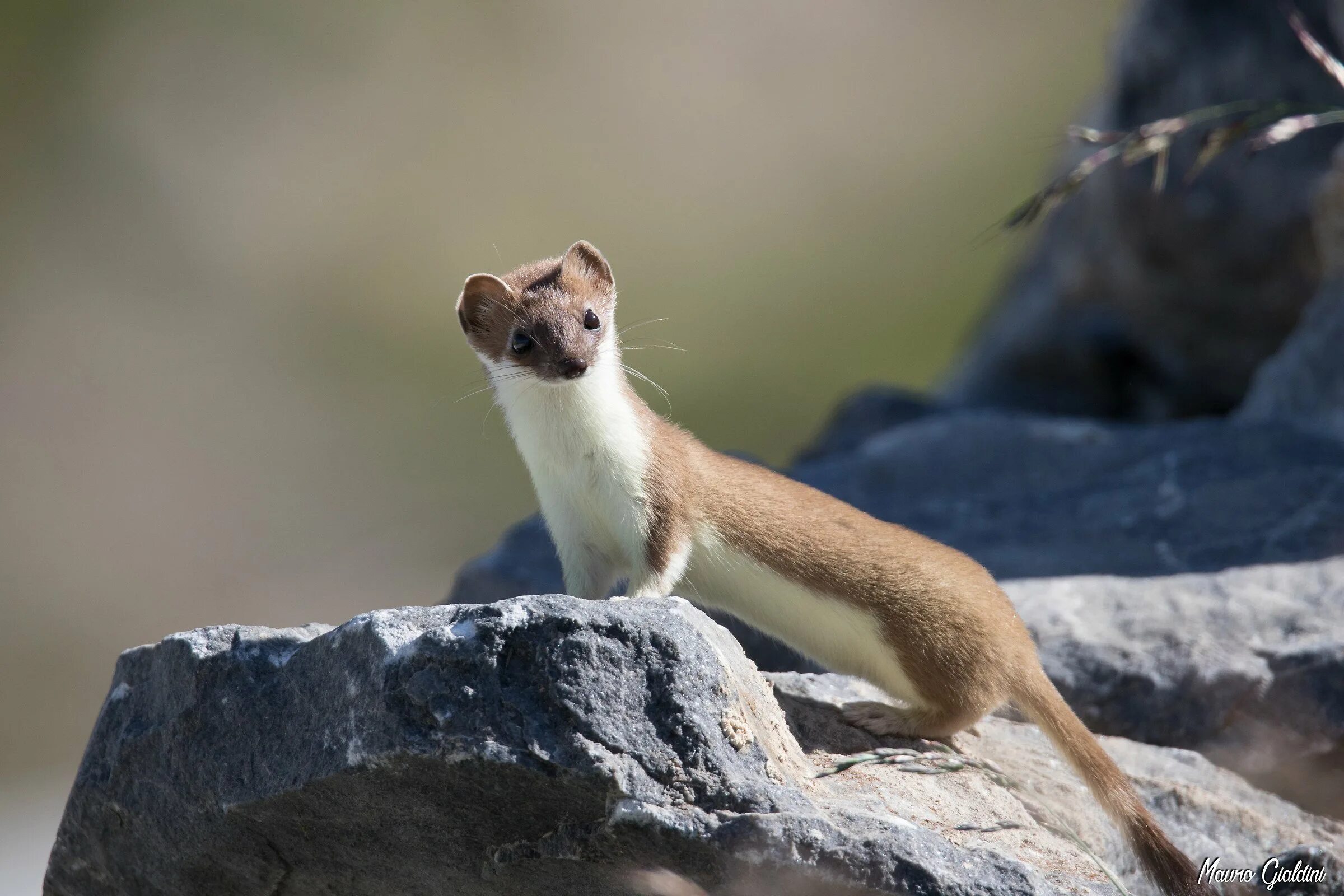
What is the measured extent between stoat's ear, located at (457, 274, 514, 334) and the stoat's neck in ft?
0.69

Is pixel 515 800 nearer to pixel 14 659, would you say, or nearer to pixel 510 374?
pixel 510 374

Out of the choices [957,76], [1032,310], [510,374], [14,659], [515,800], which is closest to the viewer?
[515,800]

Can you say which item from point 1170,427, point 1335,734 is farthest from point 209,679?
point 1170,427

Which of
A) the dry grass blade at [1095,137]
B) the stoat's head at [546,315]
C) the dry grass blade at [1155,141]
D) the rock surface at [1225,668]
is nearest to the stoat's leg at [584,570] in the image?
the stoat's head at [546,315]

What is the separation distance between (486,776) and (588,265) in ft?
7.09

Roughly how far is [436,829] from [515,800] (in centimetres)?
26

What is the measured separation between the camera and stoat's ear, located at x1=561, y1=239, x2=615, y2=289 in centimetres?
449

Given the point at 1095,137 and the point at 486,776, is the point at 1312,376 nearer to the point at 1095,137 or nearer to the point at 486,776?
the point at 1095,137

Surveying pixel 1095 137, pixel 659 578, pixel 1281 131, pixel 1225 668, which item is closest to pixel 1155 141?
pixel 1095 137

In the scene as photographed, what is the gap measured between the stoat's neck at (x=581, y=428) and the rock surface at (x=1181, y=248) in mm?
5203

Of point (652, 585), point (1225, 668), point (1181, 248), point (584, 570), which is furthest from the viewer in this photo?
point (1181, 248)

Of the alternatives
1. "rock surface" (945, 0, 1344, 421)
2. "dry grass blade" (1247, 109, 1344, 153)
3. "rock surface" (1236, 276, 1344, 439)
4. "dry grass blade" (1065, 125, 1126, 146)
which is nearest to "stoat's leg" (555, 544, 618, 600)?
"dry grass blade" (1065, 125, 1126, 146)

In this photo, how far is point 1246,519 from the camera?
565cm

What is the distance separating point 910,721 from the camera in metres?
4.01
